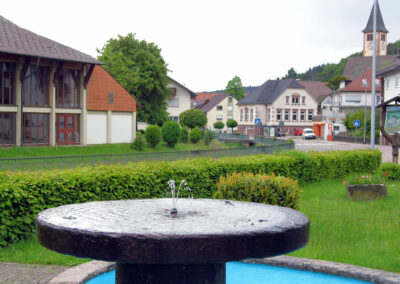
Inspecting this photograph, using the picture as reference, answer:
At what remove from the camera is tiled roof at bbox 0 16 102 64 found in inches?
1456

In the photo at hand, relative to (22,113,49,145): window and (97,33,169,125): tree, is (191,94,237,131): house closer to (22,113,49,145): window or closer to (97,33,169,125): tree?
(97,33,169,125): tree

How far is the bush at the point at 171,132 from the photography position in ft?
158

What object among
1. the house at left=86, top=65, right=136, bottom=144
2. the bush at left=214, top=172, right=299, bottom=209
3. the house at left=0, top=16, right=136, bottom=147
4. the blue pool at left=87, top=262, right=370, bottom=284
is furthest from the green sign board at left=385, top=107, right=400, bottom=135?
the house at left=86, top=65, right=136, bottom=144

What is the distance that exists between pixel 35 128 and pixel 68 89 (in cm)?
465

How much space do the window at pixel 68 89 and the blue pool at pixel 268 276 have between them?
35.8 metres

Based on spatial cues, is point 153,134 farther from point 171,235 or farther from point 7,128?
point 171,235

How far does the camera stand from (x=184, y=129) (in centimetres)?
5603

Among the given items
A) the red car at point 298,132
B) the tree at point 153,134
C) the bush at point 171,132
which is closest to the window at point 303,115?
the red car at point 298,132

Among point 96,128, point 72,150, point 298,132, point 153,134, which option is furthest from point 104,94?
point 298,132

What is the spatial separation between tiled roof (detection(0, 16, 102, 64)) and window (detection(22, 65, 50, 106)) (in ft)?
4.96

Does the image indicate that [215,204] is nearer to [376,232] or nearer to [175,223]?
[175,223]

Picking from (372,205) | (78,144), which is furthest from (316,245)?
(78,144)

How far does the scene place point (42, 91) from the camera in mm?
40125

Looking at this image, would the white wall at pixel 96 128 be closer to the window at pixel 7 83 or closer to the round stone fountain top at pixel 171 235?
the window at pixel 7 83
